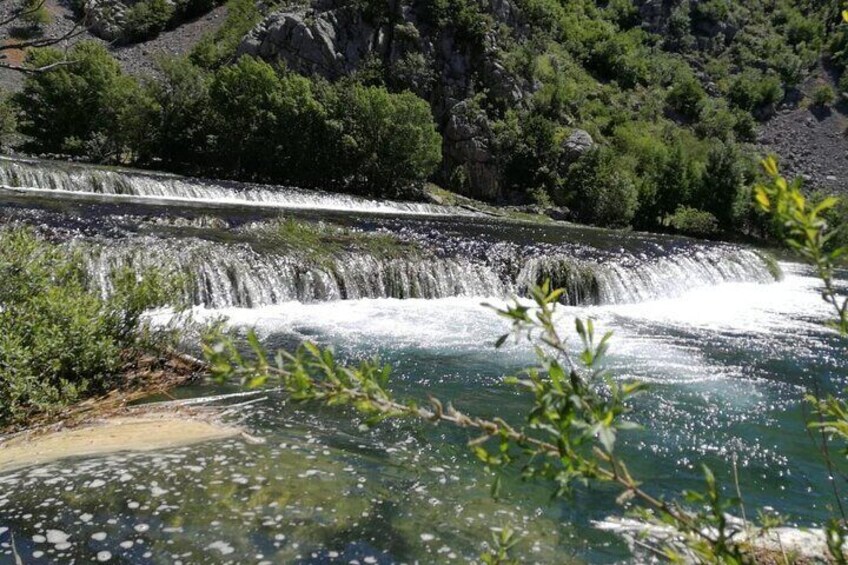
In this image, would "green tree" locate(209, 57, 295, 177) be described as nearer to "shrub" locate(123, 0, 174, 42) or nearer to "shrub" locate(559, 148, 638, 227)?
"shrub" locate(559, 148, 638, 227)

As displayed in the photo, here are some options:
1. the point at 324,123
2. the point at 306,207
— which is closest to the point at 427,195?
the point at 324,123

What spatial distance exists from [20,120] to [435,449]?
50018 millimetres

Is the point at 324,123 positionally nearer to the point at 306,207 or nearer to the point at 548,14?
the point at 306,207

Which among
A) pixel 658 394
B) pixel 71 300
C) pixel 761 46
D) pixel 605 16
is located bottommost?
pixel 658 394

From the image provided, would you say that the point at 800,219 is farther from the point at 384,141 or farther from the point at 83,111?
the point at 83,111

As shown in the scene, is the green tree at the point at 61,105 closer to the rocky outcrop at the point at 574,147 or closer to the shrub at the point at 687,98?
the rocky outcrop at the point at 574,147

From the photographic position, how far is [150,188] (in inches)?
1212

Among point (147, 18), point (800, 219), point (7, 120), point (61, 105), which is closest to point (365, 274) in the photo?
point (800, 219)

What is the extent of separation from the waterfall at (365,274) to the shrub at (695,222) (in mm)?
24704

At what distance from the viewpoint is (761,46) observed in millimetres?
86625

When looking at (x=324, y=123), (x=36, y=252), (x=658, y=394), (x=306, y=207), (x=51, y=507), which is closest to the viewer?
(x=51, y=507)

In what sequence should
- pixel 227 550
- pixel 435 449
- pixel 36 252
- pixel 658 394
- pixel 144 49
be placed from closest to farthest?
1. pixel 227 550
2. pixel 435 449
3. pixel 36 252
4. pixel 658 394
5. pixel 144 49

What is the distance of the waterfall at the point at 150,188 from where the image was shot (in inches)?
1101

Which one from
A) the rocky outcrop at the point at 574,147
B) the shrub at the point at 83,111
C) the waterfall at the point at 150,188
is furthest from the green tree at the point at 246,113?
the rocky outcrop at the point at 574,147
